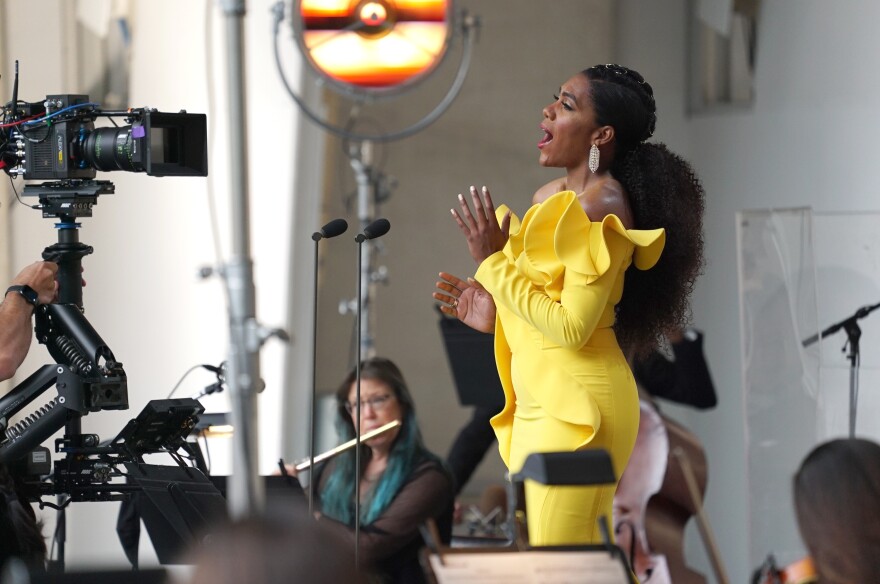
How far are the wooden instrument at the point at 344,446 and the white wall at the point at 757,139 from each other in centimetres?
122

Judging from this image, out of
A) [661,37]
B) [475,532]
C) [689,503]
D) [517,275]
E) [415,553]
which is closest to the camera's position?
[517,275]

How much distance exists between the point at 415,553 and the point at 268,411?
2588 millimetres

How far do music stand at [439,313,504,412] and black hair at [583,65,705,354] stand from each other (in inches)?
84.9

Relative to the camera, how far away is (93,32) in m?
5.30

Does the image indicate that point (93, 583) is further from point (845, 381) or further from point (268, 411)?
point (268, 411)

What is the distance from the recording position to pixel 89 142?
10.2 feet

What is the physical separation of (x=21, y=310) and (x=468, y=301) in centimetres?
102

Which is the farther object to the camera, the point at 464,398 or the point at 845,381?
the point at 464,398

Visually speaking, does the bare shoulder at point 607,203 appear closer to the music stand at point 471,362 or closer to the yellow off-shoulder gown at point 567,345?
the yellow off-shoulder gown at point 567,345

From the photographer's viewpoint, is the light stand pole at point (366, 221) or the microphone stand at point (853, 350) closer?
the microphone stand at point (853, 350)

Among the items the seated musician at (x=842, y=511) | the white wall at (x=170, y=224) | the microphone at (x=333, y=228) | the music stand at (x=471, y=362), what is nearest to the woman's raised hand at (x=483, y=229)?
the microphone at (x=333, y=228)

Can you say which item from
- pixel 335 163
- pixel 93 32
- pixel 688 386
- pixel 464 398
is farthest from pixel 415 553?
pixel 335 163

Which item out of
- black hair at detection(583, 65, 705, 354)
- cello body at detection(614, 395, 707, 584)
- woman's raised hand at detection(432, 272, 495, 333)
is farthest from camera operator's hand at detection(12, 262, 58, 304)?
cello body at detection(614, 395, 707, 584)

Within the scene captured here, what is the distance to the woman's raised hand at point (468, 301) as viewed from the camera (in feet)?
9.05
